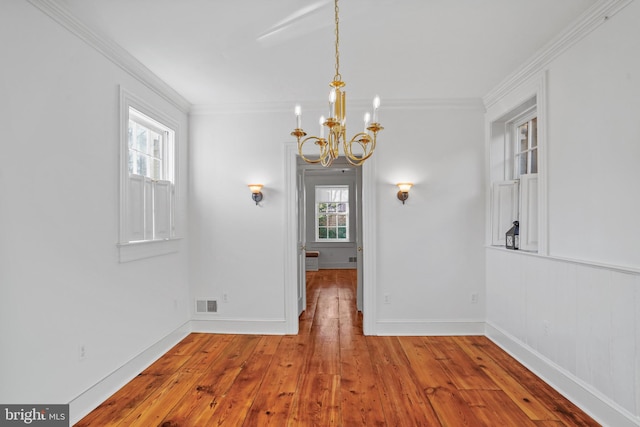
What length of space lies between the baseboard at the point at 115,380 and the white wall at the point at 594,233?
3344mm

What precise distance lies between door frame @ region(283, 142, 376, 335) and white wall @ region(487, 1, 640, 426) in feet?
5.06

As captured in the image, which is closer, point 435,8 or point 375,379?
point 435,8

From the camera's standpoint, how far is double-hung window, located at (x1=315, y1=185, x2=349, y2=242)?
929cm

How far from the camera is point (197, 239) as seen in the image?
413 centimetres

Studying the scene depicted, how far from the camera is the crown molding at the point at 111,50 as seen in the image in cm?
213

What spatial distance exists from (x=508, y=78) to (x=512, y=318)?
90.2 inches

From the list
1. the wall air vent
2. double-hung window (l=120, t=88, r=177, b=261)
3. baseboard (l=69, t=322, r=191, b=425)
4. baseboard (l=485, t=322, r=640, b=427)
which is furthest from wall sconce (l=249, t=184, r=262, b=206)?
baseboard (l=485, t=322, r=640, b=427)

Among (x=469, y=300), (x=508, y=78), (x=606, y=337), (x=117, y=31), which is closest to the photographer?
(x=606, y=337)

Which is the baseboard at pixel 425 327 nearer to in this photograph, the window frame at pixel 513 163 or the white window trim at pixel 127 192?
the window frame at pixel 513 163

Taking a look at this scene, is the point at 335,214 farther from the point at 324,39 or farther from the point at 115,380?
the point at 115,380

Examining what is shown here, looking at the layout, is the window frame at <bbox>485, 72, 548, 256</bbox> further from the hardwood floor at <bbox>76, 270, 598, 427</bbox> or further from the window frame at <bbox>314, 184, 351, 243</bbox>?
the window frame at <bbox>314, 184, 351, 243</bbox>

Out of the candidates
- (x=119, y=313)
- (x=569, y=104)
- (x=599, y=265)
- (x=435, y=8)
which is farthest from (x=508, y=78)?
(x=119, y=313)

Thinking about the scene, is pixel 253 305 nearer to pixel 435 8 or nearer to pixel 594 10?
pixel 435 8

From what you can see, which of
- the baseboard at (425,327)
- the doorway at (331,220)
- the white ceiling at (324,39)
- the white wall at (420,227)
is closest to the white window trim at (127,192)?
the white ceiling at (324,39)
